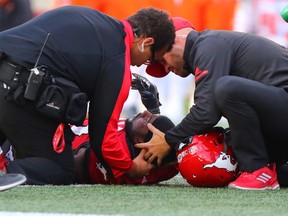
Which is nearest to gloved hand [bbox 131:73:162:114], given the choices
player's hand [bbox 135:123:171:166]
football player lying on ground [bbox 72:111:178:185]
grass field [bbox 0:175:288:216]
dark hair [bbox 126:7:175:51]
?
football player lying on ground [bbox 72:111:178:185]

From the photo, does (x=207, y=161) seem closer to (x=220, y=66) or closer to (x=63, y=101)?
(x=220, y=66)

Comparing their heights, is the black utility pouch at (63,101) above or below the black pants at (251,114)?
above

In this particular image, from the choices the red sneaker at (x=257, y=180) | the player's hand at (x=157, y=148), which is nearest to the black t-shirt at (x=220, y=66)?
the player's hand at (x=157, y=148)

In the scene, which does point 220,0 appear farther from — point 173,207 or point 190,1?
point 173,207

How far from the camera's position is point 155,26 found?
21.3ft

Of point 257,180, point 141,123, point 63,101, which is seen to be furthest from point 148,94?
point 257,180

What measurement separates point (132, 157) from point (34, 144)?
66cm

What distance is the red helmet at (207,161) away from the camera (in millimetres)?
6422

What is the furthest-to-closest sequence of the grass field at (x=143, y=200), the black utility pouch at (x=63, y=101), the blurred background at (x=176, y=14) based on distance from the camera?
the blurred background at (x=176, y=14)
the black utility pouch at (x=63, y=101)
the grass field at (x=143, y=200)

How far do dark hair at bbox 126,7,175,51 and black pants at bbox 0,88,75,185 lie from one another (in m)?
0.76

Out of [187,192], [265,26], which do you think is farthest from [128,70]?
[265,26]

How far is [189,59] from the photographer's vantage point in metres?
6.66

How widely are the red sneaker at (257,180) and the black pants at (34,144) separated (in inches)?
41.1

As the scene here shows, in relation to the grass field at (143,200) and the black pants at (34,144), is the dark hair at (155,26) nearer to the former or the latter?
the black pants at (34,144)
